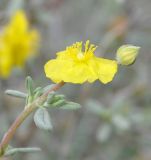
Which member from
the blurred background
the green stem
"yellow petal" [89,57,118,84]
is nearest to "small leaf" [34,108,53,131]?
the green stem

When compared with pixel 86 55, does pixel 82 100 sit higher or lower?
higher

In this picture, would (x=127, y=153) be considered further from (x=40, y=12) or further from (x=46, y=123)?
(x=46, y=123)

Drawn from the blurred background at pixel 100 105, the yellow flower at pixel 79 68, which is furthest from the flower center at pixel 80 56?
the blurred background at pixel 100 105

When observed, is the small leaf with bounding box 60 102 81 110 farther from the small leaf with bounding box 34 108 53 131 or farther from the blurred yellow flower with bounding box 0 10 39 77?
the blurred yellow flower with bounding box 0 10 39 77

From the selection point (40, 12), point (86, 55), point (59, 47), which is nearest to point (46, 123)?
point (86, 55)

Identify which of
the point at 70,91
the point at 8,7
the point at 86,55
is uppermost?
the point at 8,7

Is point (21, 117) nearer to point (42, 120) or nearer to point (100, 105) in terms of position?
point (42, 120)

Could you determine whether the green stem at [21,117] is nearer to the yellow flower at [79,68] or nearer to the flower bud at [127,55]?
the yellow flower at [79,68]
